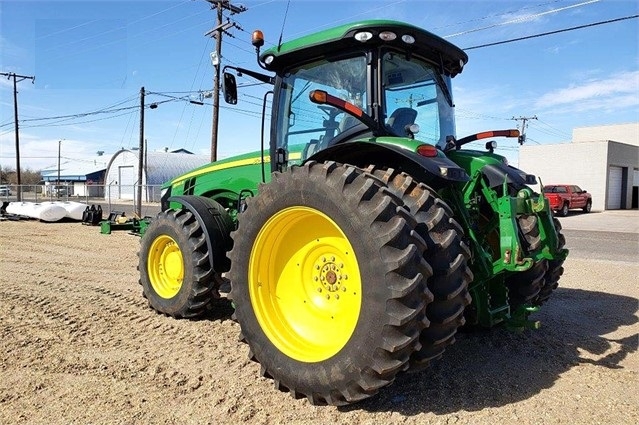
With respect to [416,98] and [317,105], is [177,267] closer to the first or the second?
[317,105]

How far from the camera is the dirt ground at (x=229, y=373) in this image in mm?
2930

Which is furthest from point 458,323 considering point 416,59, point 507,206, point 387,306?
point 416,59

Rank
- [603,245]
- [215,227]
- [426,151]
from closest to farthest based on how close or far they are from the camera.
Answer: [426,151], [215,227], [603,245]

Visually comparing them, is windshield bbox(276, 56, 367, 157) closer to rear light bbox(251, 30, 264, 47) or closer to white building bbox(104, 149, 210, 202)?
rear light bbox(251, 30, 264, 47)

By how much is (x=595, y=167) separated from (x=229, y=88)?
104ft

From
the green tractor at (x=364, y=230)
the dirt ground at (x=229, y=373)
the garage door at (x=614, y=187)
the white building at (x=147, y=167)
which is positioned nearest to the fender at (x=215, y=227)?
the green tractor at (x=364, y=230)

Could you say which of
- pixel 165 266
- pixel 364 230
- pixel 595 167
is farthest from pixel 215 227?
pixel 595 167

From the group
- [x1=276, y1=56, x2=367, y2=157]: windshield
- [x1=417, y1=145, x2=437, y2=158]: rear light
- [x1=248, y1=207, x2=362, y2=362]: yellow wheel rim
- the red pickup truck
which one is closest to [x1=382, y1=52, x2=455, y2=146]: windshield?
[x1=276, y1=56, x2=367, y2=157]: windshield

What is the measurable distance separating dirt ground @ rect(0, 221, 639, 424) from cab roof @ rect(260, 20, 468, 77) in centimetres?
242

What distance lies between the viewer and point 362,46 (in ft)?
12.1

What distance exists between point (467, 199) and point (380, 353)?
148 centimetres

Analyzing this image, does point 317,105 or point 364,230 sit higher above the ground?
point 317,105

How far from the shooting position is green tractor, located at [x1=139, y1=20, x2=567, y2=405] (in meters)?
2.78

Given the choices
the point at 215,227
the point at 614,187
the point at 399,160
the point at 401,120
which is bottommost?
the point at 215,227
